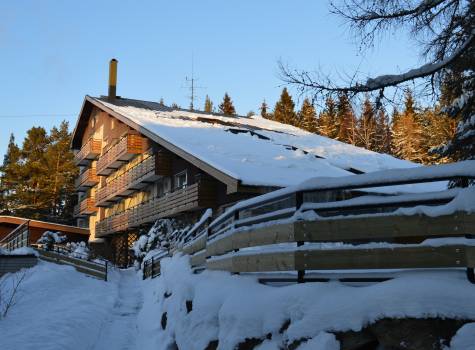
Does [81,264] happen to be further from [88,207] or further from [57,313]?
[88,207]

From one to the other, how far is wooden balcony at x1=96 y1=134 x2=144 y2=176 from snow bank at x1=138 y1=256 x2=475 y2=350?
27.3 meters

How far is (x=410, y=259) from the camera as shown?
4.52 m

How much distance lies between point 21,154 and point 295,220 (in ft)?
215

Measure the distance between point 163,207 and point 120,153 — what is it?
885cm

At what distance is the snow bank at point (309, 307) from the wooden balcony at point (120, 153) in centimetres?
2732

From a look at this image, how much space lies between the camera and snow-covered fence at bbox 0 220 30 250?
29.2m

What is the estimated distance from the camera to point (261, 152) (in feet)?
77.9

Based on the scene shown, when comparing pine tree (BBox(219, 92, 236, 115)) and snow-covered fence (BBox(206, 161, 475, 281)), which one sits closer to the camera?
snow-covered fence (BBox(206, 161, 475, 281))

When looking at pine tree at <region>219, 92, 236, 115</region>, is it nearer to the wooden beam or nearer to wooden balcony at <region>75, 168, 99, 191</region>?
wooden balcony at <region>75, 168, 99, 191</region>

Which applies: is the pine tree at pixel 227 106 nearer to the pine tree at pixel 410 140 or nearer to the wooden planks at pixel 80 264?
the pine tree at pixel 410 140

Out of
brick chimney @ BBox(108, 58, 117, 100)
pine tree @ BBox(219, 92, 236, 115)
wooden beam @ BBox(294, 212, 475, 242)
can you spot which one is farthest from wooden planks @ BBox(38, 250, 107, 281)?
pine tree @ BBox(219, 92, 236, 115)

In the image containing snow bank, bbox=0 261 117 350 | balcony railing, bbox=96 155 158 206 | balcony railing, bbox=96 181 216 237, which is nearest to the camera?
snow bank, bbox=0 261 117 350

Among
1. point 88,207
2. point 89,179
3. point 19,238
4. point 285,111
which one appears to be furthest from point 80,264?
point 285,111

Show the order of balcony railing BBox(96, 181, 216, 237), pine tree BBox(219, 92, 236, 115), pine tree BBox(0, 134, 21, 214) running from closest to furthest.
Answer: balcony railing BBox(96, 181, 216, 237)
pine tree BBox(0, 134, 21, 214)
pine tree BBox(219, 92, 236, 115)
